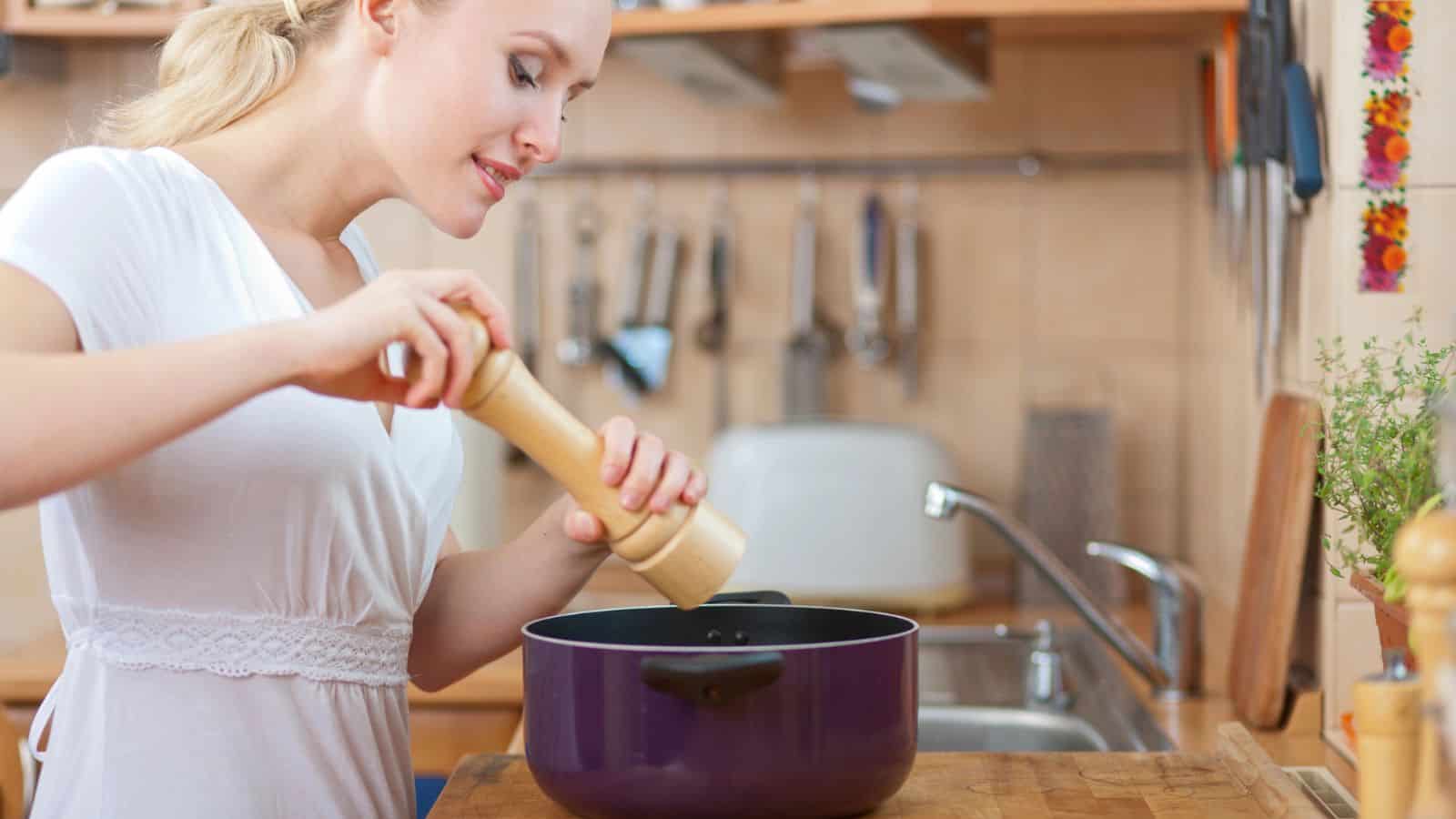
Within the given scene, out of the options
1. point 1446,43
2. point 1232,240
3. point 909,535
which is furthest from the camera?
point 909,535

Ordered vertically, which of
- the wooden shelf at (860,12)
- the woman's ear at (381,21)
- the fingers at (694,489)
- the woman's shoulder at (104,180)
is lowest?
the fingers at (694,489)

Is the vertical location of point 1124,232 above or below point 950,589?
above

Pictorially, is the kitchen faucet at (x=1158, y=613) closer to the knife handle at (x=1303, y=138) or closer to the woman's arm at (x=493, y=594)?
the knife handle at (x=1303, y=138)

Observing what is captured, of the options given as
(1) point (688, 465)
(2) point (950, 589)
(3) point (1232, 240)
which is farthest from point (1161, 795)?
(2) point (950, 589)

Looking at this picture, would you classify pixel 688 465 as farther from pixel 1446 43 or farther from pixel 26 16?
pixel 26 16

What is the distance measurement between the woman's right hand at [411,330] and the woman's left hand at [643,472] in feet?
0.28

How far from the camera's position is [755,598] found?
0.96 metres

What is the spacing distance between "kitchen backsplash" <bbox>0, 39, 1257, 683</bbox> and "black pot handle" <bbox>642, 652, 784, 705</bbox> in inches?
51.8

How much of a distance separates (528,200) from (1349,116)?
1.26 m

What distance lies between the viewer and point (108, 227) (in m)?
0.82

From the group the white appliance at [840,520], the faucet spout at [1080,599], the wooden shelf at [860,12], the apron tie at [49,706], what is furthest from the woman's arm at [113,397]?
the white appliance at [840,520]

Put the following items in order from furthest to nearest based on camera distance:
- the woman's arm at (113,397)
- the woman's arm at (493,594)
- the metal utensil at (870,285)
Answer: the metal utensil at (870,285) → the woman's arm at (493,594) → the woman's arm at (113,397)

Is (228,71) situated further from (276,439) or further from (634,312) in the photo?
(634,312)

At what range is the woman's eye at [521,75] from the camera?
938 millimetres
